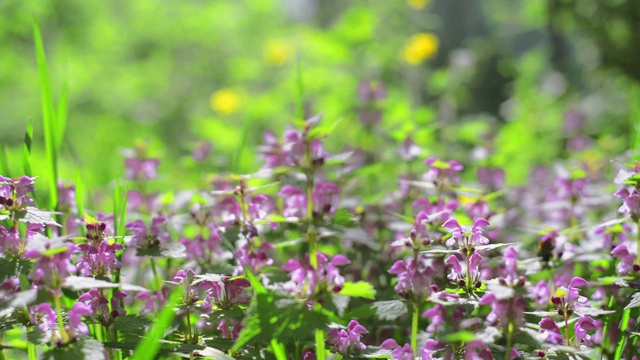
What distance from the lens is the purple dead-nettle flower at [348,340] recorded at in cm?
129

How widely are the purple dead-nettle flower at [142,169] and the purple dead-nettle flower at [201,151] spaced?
330mm

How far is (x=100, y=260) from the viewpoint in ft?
4.43

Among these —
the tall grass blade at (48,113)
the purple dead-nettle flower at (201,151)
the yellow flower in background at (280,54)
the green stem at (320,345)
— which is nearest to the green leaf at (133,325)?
the green stem at (320,345)

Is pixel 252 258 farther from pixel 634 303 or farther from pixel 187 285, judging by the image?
pixel 634 303

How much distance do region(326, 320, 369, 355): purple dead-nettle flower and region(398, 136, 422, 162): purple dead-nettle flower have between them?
1072 mm

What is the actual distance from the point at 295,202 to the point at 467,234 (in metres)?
0.47

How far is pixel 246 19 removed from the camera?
417 inches

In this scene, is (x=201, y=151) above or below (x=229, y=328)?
above

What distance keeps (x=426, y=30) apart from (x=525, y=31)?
4959 mm

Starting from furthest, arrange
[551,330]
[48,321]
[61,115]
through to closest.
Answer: [61,115] → [551,330] → [48,321]

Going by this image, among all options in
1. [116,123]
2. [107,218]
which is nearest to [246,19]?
[116,123]

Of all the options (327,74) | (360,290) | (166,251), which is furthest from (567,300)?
(327,74)

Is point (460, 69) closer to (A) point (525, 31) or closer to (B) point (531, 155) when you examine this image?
(B) point (531, 155)

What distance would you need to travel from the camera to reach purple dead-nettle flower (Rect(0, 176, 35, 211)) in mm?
1250
